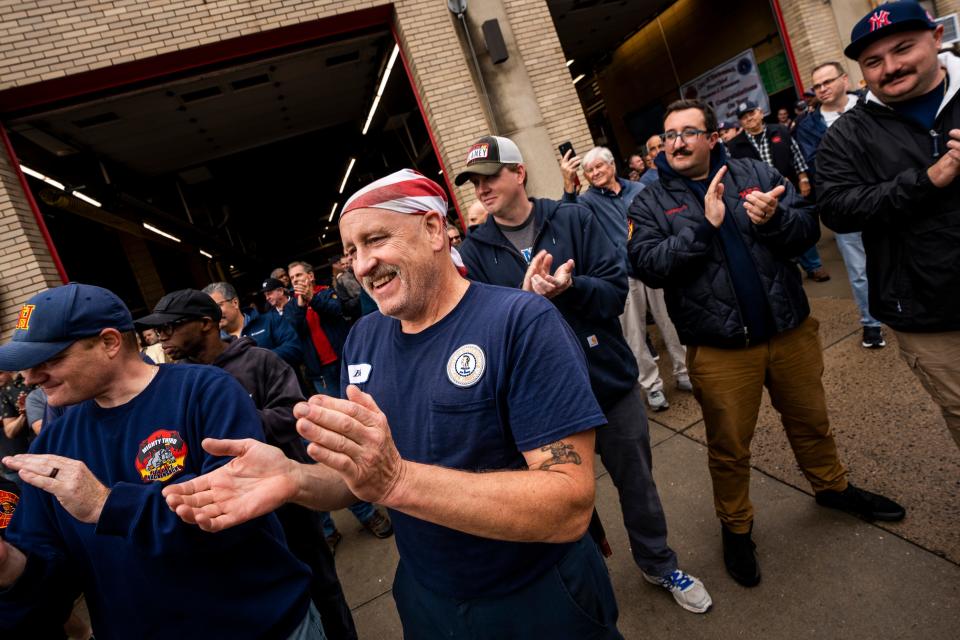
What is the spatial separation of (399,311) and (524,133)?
24.0 ft

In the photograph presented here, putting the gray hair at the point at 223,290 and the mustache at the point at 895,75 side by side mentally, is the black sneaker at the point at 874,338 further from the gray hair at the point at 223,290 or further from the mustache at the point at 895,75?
the gray hair at the point at 223,290

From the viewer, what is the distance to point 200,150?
12.6 metres

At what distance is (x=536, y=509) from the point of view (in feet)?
3.90

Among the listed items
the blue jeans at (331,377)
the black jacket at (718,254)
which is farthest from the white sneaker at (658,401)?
the blue jeans at (331,377)

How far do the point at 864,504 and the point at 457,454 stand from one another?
268cm

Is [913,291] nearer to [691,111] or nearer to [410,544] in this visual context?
[691,111]

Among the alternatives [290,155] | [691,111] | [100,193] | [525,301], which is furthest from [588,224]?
[290,155]

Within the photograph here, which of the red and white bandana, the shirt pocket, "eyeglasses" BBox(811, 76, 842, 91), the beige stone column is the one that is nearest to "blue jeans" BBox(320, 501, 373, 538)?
the shirt pocket

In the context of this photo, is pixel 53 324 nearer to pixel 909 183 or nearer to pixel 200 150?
pixel 909 183

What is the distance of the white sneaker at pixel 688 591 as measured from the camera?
2635 millimetres

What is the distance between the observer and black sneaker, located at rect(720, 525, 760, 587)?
106 inches

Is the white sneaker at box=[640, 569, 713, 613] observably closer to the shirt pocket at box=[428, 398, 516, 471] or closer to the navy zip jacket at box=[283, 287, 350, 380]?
the shirt pocket at box=[428, 398, 516, 471]

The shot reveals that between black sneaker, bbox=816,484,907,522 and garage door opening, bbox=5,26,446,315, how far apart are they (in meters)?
8.26

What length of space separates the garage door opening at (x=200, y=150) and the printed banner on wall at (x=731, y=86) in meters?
8.05
